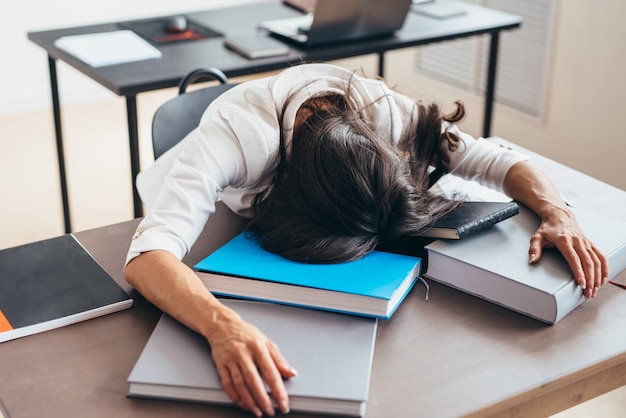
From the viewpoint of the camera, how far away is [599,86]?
9.82 feet

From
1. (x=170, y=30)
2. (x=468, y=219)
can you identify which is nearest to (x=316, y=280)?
(x=468, y=219)

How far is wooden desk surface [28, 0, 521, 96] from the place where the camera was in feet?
7.00

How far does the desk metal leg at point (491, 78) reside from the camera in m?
2.75

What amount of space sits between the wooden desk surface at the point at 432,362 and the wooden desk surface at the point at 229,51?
107 cm

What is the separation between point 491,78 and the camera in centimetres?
281

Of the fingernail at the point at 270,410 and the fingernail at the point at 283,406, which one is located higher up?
the fingernail at the point at 283,406

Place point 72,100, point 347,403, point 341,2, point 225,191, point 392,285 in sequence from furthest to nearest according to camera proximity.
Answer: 1. point 72,100
2. point 341,2
3. point 225,191
4. point 392,285
5. point 347,403

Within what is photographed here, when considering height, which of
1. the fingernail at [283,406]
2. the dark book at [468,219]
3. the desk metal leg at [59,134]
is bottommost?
the desk metal leg at [59,134]

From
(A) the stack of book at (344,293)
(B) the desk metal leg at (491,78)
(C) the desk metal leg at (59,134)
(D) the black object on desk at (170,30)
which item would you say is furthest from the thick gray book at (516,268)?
(C) the desk metal leg at (59,134)

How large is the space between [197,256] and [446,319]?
403mm

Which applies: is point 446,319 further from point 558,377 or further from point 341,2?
point 341,2

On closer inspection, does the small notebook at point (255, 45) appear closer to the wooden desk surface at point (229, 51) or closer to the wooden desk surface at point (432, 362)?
the wooden desk surface at point (229, 51)

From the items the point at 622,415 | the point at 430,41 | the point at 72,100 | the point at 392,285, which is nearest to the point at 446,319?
the point at 392,285

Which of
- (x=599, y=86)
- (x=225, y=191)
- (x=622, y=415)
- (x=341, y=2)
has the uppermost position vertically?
(x=341, y=2)
